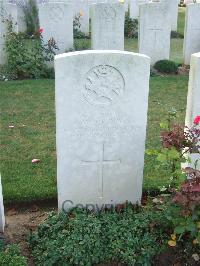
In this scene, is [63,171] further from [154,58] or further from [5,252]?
[154,58]

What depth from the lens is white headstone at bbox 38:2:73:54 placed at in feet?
29.7

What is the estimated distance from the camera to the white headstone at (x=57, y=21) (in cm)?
905

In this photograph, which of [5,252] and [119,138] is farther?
[119,138]

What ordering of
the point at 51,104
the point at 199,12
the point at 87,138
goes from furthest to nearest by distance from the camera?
the point at 199,12, the point at 51,104, the point at 87,138

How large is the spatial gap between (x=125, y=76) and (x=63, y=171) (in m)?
1.02

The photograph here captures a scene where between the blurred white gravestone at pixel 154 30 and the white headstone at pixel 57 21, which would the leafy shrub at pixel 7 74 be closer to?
the white headstone at pixel 57 21

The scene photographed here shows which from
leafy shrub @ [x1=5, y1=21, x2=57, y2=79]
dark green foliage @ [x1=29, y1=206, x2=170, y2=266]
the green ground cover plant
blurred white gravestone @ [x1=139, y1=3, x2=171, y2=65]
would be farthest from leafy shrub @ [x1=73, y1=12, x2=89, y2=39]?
the green ground cover plant

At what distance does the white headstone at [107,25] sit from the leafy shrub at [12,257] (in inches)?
271

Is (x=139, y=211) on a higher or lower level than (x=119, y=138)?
lower

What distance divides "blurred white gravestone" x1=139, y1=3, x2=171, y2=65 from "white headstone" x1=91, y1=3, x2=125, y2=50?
49 cm

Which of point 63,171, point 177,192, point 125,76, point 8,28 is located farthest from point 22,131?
point 8,28

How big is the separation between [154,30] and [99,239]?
7059 mm

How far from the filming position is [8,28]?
358 inches

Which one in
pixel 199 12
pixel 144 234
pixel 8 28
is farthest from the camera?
pixel 199 12
